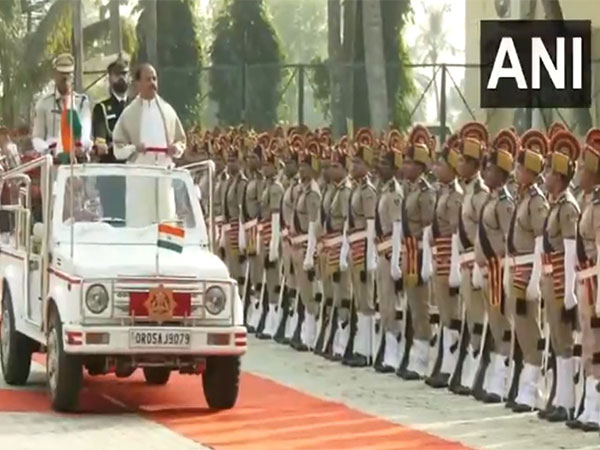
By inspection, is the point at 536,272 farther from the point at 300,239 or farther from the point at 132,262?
the point at 300,239

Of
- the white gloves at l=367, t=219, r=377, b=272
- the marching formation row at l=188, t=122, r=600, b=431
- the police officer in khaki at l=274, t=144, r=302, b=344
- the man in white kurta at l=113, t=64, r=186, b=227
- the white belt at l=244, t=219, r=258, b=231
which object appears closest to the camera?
the marching formation row at l=188, t=122, r=600, b=431

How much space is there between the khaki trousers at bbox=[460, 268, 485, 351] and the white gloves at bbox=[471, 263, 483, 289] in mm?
114

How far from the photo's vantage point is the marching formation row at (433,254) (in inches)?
616

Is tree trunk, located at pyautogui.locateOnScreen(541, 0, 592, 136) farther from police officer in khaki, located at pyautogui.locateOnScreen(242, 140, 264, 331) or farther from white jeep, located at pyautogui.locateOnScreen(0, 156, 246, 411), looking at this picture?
white jeep, located at pyautogui.locateOnScreen(0, 156, 246, 411)

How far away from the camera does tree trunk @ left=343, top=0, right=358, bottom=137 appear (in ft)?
121

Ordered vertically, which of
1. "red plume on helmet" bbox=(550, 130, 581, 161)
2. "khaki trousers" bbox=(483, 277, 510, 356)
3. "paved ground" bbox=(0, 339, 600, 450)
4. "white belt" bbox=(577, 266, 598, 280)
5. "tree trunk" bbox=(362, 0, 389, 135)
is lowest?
"paved ground" bbox=(0, 339, 600, 450)

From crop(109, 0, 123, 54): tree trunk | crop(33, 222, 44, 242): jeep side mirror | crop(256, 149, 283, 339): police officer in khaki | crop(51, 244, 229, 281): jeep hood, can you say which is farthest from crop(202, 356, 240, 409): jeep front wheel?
crop(109, 0, 123, 54): tree trunk

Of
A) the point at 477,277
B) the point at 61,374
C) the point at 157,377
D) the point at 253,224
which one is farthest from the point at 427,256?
the point at 253,224

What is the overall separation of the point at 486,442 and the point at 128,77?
596 centimetres

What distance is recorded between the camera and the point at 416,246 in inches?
739

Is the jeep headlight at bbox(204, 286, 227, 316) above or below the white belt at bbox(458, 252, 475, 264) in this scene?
below

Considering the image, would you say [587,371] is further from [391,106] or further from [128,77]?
[391,106]

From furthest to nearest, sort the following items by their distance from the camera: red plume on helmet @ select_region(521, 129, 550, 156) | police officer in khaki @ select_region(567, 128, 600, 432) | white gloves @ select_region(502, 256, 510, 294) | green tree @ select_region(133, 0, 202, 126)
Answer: green tree @ select_region(133, 0, 202, 126)
red plume on helmet @ select_region(521, 129, 550, 156)
white gloves @ select_region(502, 256, 510, 294)
police officer in khaki @ select_region(567, 128, 600, 432)

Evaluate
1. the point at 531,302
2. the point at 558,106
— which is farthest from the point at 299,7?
the point at 531,302
